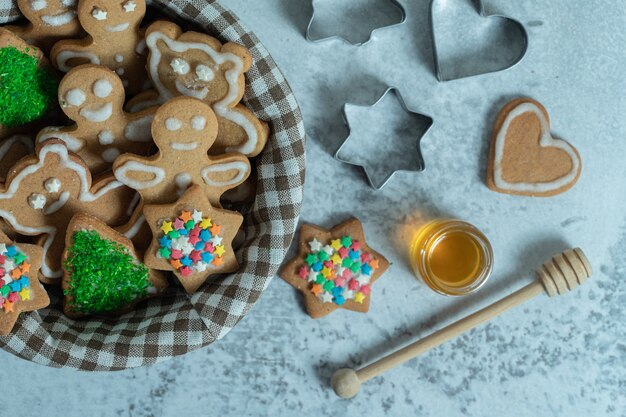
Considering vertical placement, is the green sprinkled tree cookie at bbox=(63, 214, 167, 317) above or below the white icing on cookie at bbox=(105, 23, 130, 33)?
below

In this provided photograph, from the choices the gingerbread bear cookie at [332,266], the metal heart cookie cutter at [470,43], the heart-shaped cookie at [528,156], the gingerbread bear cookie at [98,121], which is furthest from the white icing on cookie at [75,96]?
the heart-shaped cookie at [528,156]

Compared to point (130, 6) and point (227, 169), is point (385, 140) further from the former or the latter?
point (130, 6)

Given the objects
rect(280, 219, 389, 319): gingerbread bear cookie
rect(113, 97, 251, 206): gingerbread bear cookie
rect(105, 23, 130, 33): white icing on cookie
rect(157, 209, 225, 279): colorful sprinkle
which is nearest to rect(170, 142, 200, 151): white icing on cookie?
rect(113, 97, 251, 206): gingerbread bear cookie

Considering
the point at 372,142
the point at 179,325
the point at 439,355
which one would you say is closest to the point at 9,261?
the point at 179,325

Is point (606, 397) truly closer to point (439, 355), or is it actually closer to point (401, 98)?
point (439, 355)

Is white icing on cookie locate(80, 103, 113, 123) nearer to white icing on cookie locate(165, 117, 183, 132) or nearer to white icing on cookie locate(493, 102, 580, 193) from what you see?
white icing on cookie locate(165, 117, 183, 132)

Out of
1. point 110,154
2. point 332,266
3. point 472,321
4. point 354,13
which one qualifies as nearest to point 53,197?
point 110,154
